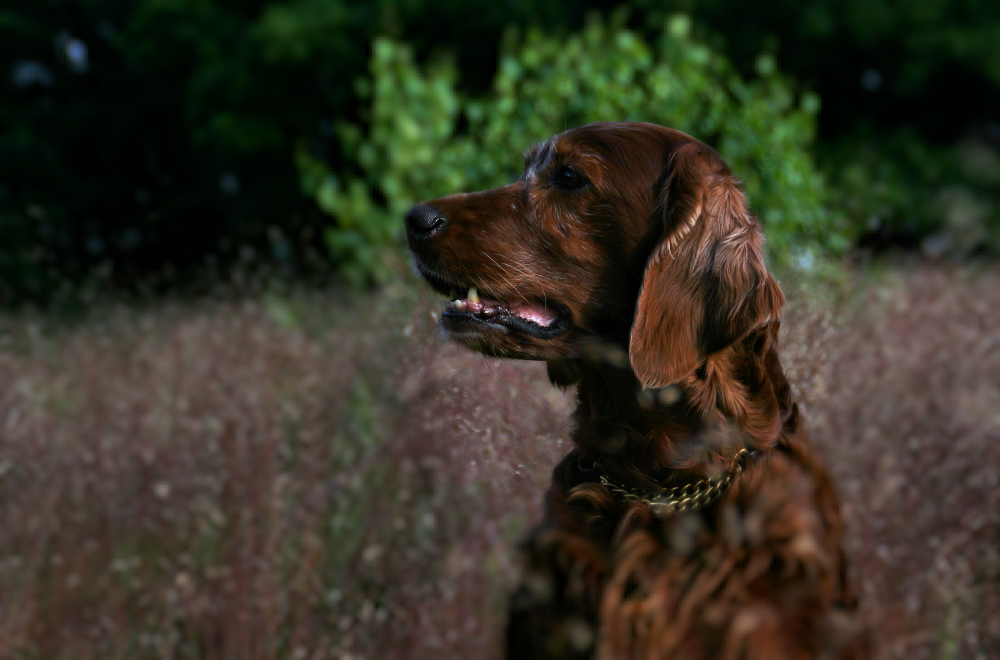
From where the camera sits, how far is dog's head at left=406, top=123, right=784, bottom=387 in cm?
186

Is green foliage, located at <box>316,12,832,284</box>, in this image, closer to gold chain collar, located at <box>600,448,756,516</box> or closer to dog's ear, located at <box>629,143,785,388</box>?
→ dog's ear, located at <box>629,143,785,388</box>

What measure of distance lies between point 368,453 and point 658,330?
189cm

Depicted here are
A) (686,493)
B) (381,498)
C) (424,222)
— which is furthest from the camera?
(381,498)

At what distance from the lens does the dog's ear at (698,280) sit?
5.81 feet

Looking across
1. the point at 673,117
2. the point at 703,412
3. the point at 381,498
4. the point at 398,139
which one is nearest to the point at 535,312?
the point at 703,412

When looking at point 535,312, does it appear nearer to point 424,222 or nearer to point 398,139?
point 424,222

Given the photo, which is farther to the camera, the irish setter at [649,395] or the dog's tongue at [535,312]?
the dog's tongue at [535,312]

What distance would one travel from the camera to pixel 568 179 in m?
2.00

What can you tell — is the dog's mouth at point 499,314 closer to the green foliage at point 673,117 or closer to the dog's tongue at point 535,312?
the dog's tongue at point 535,312

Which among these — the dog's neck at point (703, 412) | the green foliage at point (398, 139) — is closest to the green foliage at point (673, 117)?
the dog's neck at point (703, 412)

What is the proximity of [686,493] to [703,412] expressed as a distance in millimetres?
169

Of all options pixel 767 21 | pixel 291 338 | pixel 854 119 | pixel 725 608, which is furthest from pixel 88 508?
pixel 854 119

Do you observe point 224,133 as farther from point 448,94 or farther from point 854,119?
point 854,119

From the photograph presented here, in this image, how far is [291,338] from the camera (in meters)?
4.80
